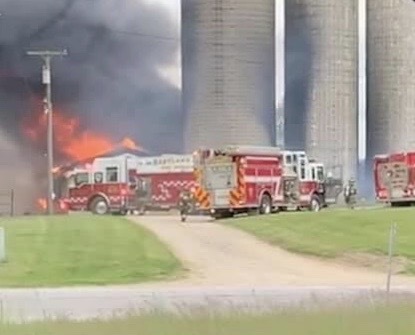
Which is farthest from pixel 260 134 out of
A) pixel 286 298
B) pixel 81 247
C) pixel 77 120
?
pixel 286 298

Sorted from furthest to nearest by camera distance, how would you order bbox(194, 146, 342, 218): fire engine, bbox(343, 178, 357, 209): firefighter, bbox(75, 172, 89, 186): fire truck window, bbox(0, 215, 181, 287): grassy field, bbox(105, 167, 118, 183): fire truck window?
bbox(343, 178, 357, 209): firefighter
bbox(75, 172, 89, 186): fire truck window
bbox(105, 167, 118, 183): fire truck window
bbox(194, 146, 342, 218): fire engine
bbox(0, 215, 181, 287): grassy field

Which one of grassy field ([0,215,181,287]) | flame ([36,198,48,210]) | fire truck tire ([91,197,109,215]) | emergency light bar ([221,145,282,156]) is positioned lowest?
flame ([36,198,48,210])

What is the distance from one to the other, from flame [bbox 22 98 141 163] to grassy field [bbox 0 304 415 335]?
212 feet

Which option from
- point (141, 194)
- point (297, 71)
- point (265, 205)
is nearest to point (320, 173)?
Answer: point (265, 205)

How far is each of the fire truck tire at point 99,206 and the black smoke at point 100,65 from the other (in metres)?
17.5

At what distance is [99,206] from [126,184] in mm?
1926

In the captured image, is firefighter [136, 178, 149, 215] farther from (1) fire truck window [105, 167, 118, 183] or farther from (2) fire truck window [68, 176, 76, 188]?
(2) fire truck window [68, 176, 76, 188]

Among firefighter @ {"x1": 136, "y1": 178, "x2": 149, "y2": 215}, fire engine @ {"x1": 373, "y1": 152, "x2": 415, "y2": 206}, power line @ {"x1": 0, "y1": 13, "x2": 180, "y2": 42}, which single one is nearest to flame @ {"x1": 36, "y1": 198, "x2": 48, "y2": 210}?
firefighter @ {"x1": 136, "y1": 178, "x2": 149, "y2": 215}

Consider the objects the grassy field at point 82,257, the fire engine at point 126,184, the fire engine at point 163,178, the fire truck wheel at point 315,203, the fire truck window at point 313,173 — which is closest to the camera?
the grassy field at point 82,257

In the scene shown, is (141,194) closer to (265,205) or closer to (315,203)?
(315,203)

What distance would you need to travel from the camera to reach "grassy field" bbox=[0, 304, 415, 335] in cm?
1048

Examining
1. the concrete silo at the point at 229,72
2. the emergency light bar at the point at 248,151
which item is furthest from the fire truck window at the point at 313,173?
the concrete silo at the point at 229,72

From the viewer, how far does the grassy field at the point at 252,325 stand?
10.5m

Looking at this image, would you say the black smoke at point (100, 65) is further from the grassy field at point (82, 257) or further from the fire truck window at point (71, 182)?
the grassy field at point (82, 257)
